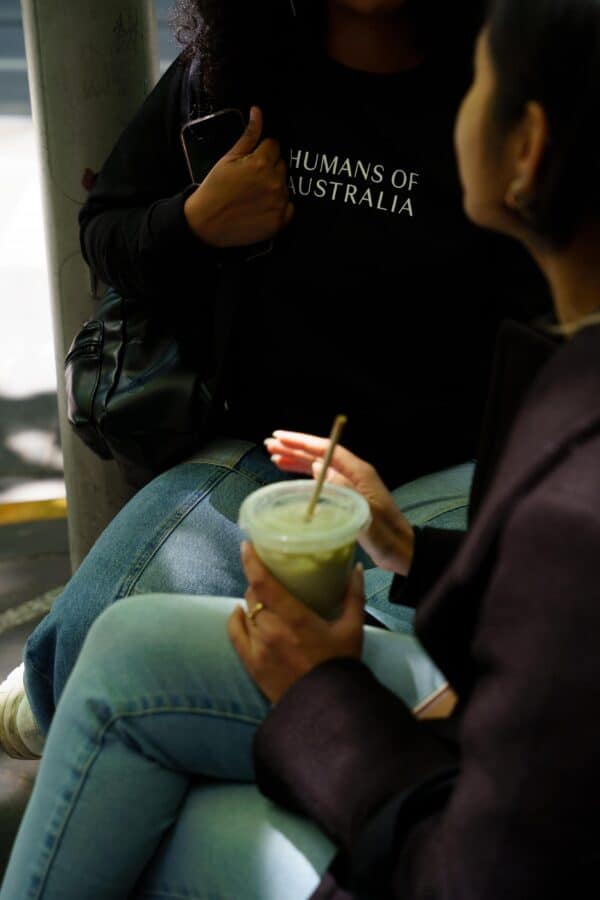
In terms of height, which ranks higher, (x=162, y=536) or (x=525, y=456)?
(x=525, y=456)

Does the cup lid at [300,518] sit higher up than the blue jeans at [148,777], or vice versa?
the cup lid at [300,518]

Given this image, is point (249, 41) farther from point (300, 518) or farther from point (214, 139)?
point (300, 518)

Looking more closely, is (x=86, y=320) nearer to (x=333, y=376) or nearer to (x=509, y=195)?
(x=333, y=376)

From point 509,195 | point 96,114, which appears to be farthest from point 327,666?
point 96,114

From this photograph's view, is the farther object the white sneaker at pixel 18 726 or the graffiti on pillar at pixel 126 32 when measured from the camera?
the graffiti on pillar at pixel 126 32

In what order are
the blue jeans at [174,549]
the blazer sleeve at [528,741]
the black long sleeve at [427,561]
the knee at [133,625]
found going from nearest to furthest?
the blazer sleeve at [528,741], the knee at [133,625], the black long sleeve at [427,561], the blue jeans at [174,549]

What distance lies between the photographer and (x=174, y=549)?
1882mm

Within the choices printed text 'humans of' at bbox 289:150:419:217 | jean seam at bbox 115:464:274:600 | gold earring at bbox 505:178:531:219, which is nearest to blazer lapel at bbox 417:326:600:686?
gold earring at bbox 505:178:531:219

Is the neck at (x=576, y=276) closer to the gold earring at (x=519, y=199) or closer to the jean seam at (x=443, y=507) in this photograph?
the gold earring at (x=519, y=199)

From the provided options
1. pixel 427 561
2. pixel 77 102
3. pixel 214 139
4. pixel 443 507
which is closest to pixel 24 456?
pixel 77 102

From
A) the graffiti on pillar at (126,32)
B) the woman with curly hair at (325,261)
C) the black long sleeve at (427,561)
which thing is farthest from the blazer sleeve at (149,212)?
the black long sleeve at (427,561)

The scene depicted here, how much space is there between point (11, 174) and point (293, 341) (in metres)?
5.34

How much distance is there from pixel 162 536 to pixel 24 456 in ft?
6.43

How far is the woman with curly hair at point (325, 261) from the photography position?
1955mm
